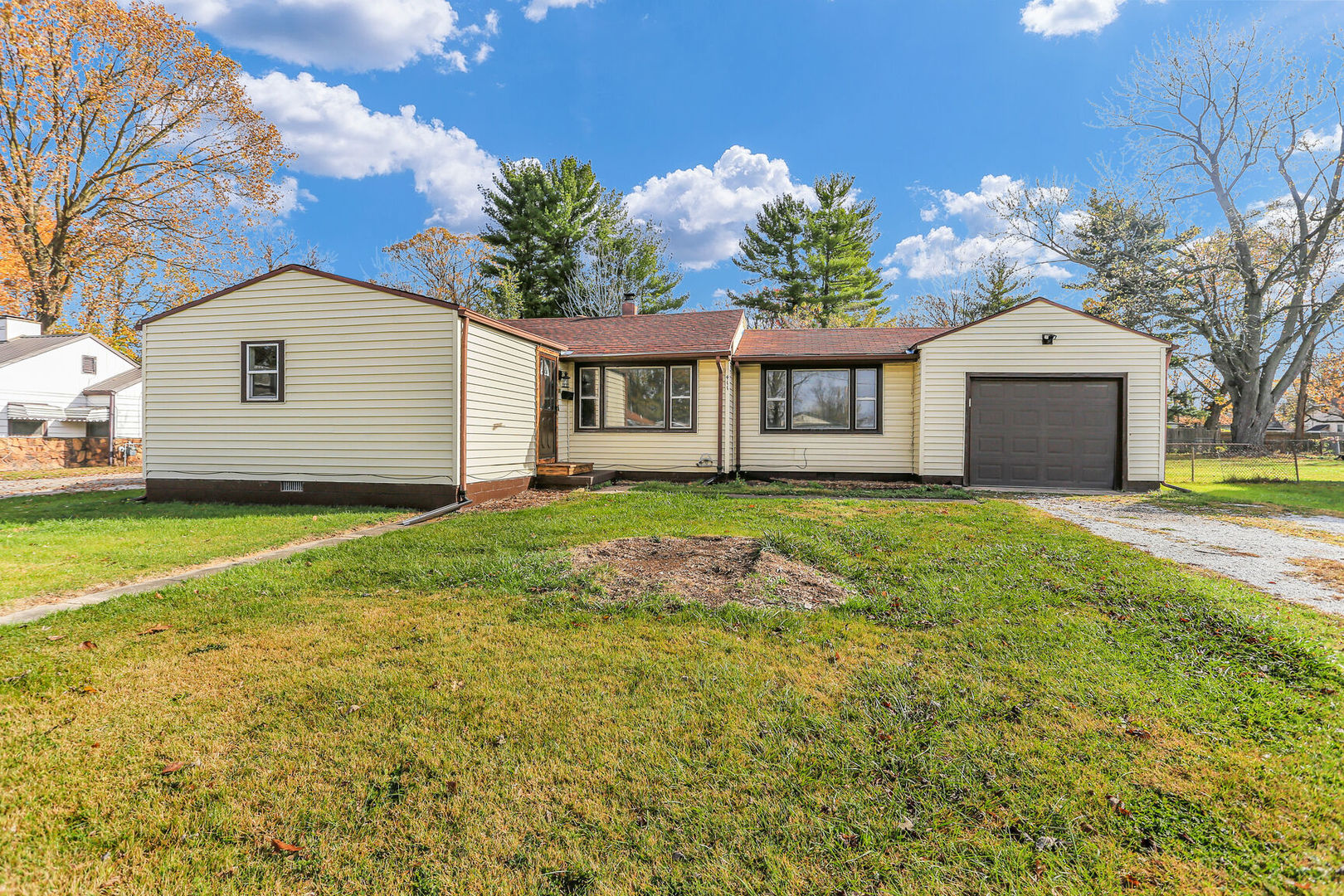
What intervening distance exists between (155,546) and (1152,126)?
30.0 meters

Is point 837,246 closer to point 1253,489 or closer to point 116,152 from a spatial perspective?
point 1253,489

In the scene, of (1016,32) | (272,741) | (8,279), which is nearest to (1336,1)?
(1016,32)

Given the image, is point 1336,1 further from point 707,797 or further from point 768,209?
point 707,797

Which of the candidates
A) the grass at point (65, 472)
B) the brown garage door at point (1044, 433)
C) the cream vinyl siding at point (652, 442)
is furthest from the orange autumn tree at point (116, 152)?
the brown garage door at point (1044, 433)

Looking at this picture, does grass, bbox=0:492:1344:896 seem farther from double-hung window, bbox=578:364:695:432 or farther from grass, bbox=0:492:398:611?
double-hung window, bbox=578:364:695:432

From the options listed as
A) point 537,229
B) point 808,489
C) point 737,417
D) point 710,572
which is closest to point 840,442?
point 808,489

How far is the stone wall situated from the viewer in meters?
17.2

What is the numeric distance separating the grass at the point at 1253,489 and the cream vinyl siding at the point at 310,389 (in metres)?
12.4

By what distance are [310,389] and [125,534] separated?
10.7 ft

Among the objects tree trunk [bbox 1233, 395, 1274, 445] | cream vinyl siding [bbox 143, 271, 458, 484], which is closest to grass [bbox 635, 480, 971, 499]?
cream vinyl siding [bbox 143, 271, 458, 484]

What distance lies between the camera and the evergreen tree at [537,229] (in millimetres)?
26969

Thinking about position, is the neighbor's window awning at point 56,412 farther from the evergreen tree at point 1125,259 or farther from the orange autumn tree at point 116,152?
the evergreen tree at point 1125,259

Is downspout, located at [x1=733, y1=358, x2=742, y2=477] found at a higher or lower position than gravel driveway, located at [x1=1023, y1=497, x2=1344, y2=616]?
higher

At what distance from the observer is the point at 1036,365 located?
1181 cm
